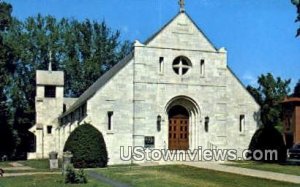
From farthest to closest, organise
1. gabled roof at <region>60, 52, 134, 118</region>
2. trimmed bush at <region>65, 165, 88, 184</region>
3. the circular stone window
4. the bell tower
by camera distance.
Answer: the bell tower
the circular stone window
gabled roof at <region>60, 52, 134, 118</region>
trimmed bush at <region>65, 165, 88, 184</region>

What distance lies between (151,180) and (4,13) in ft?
118

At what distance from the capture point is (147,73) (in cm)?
3566

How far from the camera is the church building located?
115 ft

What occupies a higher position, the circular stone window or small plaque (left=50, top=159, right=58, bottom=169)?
the circular stone window

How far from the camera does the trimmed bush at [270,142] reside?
34.6 meters

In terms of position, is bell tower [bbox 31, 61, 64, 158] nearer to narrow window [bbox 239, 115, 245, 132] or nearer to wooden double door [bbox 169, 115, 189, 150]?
wooden double door [bbox 169, 115, 189, 150]

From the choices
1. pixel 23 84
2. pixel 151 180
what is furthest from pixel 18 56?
pixel 151 180

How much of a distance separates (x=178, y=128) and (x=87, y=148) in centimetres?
882

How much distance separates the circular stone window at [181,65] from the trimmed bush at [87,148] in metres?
8.45

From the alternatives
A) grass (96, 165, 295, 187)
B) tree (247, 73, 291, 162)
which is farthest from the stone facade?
grass (96, 165, 295, 187)

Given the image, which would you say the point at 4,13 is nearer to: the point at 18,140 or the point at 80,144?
the point at 18,140

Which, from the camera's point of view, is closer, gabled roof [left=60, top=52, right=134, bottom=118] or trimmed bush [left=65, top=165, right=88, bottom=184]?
trimmed bush [left=65, top=165, right=88, bottom=184]

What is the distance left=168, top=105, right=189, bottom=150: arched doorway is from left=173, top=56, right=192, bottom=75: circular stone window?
2562mm

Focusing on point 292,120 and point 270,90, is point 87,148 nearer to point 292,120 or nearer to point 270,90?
point 292,120
